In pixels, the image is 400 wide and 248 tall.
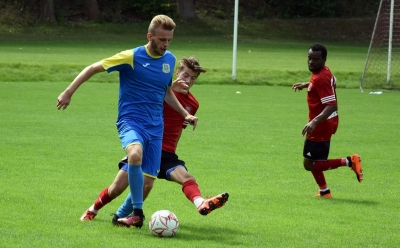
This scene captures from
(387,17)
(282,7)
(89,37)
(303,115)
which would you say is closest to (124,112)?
(303,115)

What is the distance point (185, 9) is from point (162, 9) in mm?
1459

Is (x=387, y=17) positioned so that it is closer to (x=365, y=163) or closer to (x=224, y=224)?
(x=365, y=163)

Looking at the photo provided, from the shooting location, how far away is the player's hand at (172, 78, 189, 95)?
22.9 ft

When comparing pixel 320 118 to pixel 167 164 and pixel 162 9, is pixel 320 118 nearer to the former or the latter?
pixel 167 164

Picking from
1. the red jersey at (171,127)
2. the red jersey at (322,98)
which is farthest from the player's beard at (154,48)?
the red jersey at (322,98)

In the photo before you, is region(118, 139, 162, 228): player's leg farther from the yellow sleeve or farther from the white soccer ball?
the yellow sleeve

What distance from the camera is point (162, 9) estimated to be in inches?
1831

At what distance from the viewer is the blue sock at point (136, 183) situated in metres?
6.16

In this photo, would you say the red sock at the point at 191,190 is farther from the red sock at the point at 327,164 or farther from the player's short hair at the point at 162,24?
the red sock at the point at 327,164

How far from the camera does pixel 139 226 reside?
6375 mm

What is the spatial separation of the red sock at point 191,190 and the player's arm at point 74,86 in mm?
1226

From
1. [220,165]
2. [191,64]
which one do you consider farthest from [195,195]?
[220,165]

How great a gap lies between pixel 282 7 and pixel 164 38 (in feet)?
145

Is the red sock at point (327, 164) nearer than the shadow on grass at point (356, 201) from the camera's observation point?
No
